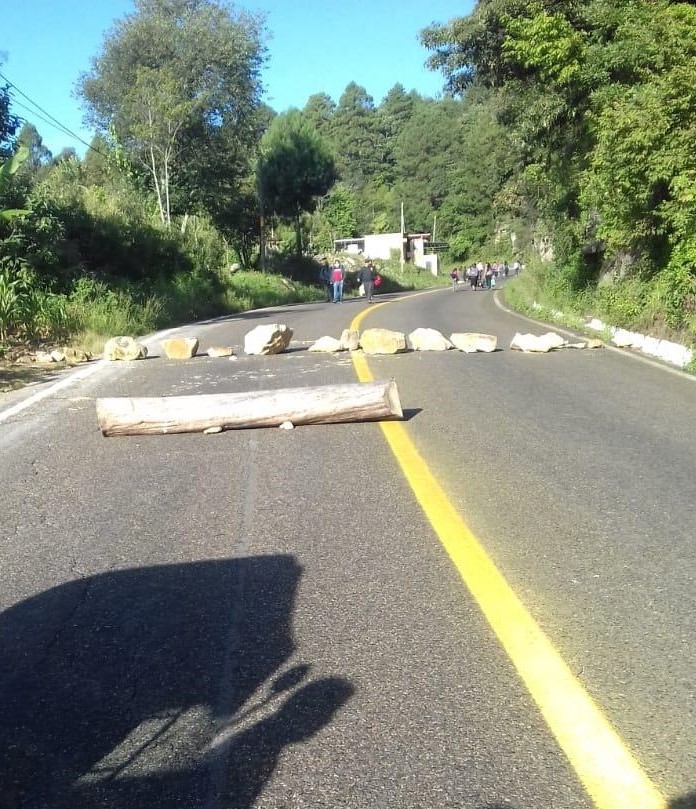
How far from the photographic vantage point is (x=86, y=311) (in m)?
17.8

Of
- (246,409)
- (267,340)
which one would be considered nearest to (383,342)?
(267,340)

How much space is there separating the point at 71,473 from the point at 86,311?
1221cm

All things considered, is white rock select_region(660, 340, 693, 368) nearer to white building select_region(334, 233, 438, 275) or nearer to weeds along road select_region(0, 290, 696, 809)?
weeds along road select_region(0, 290, 696, 809)

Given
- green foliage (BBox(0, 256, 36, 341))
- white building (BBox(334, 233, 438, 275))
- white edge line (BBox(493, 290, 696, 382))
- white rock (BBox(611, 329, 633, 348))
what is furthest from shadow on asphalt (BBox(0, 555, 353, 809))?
white building (BBox(334, 233, 438, 275))

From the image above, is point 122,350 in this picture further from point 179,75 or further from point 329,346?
point 179,75

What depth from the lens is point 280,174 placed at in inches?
1788

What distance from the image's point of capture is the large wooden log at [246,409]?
24.6 feet

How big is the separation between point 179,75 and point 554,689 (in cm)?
3835

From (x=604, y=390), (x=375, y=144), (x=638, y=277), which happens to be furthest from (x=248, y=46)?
(x=375, y=144)

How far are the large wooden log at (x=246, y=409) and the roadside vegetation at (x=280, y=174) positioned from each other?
710cm

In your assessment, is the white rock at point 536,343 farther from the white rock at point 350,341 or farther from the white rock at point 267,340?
the white rock at point 267,340

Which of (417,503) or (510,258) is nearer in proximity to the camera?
(417,503)

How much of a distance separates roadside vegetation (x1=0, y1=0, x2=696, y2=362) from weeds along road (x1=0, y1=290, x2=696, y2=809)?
8499 millimetres

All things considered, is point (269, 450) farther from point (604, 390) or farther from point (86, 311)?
point (86, 311)
